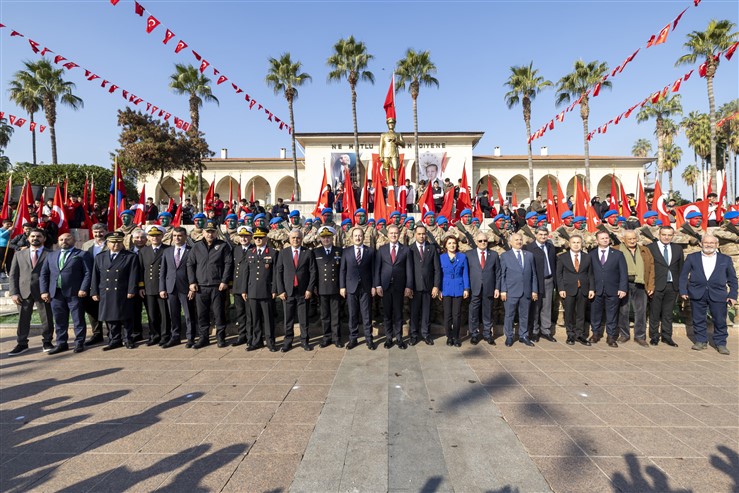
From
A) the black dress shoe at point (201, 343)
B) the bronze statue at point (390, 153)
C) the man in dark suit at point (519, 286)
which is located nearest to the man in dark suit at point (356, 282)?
the man in dark suit at point (519, 286)

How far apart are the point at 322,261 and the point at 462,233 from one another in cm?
340

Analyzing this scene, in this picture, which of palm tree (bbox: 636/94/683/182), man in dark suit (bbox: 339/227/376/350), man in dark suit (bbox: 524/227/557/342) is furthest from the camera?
palm tree (bbox: 636/94/683/182)

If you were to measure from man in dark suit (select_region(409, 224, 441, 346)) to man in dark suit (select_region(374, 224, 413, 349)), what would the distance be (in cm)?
14

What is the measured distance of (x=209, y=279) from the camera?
6.16m

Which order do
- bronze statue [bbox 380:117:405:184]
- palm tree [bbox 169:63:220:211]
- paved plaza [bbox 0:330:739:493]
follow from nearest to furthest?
paved plaza [bbox 0:330:739:493] → bronze statue [bbox 380:117:405:184] → palm tree [bbox 169:63:220:211]

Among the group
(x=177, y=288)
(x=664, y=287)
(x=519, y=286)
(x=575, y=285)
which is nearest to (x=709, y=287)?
(x=664, y=287)

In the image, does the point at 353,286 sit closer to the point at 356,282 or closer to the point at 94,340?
the point at 356,282

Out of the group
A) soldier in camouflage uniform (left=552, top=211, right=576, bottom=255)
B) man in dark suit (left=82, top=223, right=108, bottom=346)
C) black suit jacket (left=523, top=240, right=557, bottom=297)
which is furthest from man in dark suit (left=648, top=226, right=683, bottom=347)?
man in dark suit (left=82, top=223, right=108, bottom=346)

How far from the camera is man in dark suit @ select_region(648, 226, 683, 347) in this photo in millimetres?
6379

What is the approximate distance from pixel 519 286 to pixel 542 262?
0.72 meters

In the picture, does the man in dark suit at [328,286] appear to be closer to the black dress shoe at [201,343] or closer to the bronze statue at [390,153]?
the black dress shoe at [201,343]

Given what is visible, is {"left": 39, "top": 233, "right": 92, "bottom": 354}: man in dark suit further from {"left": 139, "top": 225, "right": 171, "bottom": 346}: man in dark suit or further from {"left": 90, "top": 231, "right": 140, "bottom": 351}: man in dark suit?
{"left": 139, "top": 225, "right": 171, "bottom": 346}: man in dark suit

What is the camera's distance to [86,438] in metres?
3.23

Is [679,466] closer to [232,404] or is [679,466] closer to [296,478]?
[296,478]
